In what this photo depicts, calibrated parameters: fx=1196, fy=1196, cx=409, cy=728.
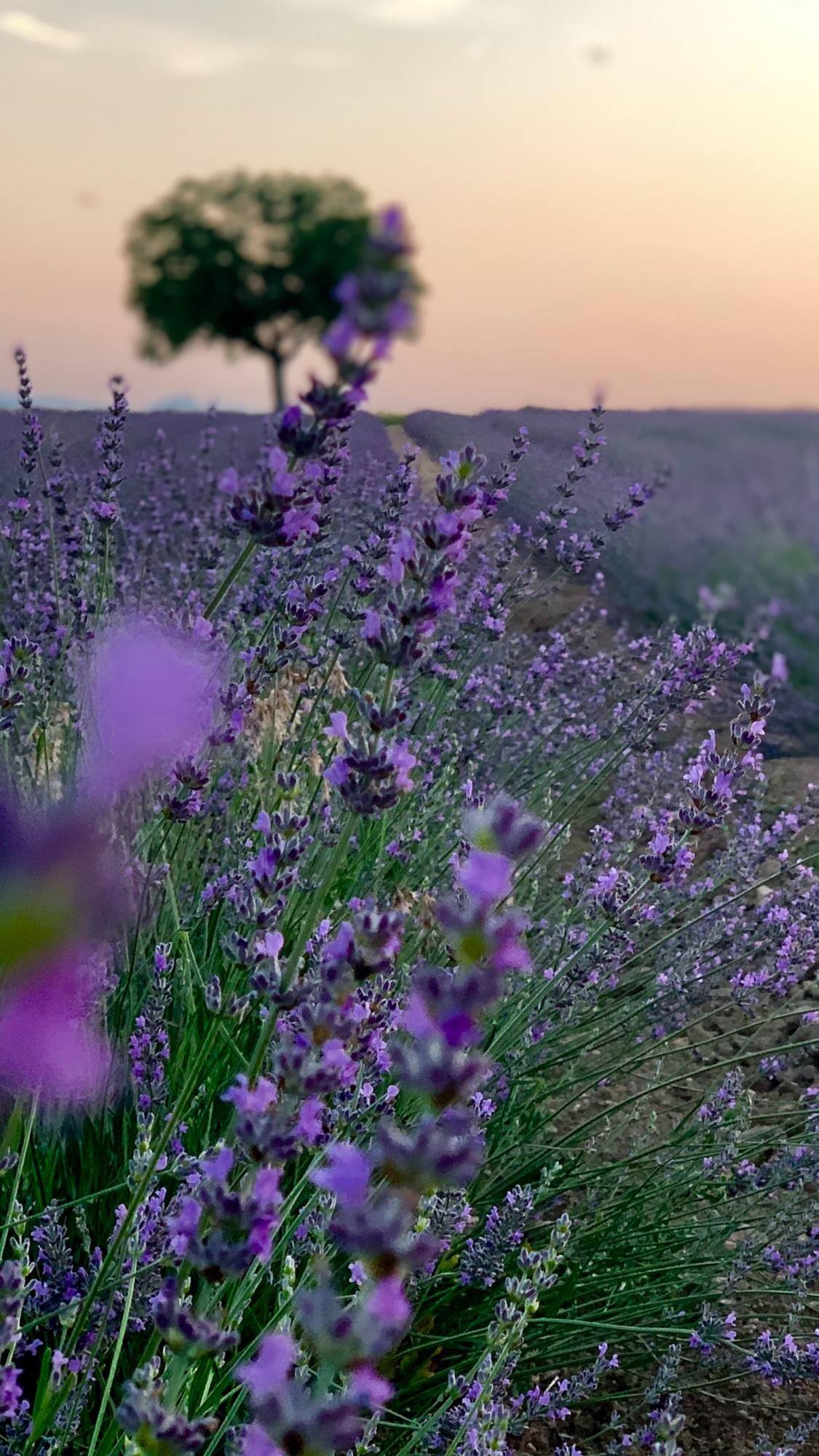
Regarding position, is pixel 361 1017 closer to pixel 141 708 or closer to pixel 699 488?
pixel 141 708

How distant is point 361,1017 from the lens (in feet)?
4.28

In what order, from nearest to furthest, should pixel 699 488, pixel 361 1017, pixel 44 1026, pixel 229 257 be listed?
pixel 361 1017 < pixel 44 1026 < pixel 699 488 < pixel 229 257

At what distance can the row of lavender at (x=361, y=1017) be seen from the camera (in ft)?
2.59

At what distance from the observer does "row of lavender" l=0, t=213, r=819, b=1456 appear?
789mm

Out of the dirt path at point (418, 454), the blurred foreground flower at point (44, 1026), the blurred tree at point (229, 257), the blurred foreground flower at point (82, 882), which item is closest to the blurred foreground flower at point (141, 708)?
the blurred foreground flower at point (82, 882)

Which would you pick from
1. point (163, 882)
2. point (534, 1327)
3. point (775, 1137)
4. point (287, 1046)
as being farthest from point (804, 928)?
point (287, 1046)

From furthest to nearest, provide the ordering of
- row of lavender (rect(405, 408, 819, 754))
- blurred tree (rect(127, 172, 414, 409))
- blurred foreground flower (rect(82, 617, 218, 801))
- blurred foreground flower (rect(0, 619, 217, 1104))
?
blurred tree (rect(127, 172, 414, 409)), row of lavender (rect(405, 408, 819, 754)), blurred foreground flower (rect(82, 617, 218, 801)), blurred foreground flower (rect(0, 619, 217, 1104))

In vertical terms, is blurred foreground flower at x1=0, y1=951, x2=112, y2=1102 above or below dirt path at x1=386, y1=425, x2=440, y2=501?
below

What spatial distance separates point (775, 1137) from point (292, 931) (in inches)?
41.9

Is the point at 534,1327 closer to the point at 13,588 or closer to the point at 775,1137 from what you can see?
the point at 775,1137

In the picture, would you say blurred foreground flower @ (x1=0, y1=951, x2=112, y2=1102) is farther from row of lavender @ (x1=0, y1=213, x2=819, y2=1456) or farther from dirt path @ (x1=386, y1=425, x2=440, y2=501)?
dirt path @ (x1=386, y1=425, x2=440, y2=501)

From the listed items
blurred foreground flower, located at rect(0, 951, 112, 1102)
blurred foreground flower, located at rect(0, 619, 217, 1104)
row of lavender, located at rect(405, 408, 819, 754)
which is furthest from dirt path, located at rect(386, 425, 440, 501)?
blurred foreground flower, located at rect(0, 951, 112, 1102)

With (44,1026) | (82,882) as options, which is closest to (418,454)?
(82,882)

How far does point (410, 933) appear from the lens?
2.80 m
